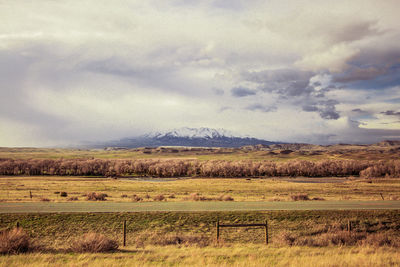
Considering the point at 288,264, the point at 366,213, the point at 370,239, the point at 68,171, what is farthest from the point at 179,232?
the point at 68,171

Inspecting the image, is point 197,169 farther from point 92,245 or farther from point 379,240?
point 92,245

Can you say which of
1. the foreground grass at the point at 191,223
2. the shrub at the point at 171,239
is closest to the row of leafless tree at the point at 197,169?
the foreground grass at the point at 191,223

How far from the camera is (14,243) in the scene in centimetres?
1753

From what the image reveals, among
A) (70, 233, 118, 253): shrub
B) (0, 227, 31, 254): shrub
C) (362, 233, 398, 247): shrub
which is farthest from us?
(362, 233, 398, 247): shrub

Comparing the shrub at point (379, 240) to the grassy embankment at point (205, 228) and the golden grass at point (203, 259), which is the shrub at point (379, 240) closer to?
the grassy embankment at point (205, 228)

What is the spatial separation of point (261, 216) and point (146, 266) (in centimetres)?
1942

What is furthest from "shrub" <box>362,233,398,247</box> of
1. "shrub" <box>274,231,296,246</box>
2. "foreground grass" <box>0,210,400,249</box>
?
"shrub" <box>274,231,296,246</box>

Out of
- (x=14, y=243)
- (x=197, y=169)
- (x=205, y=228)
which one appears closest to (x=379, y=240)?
(x=205, y=228)

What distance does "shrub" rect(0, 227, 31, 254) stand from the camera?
1725 cm

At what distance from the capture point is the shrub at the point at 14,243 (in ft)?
56.6

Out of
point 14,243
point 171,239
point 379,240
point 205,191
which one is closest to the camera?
point 14,243

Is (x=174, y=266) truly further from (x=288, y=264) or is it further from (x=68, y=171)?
(x=68, y=171)

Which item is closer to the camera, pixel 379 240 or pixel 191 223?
pixel 379 240

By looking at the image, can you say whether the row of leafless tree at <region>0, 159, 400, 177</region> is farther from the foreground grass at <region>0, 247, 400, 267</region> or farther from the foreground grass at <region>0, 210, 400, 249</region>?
the foreground grass at <region>0, 247, 400, 267</region>
